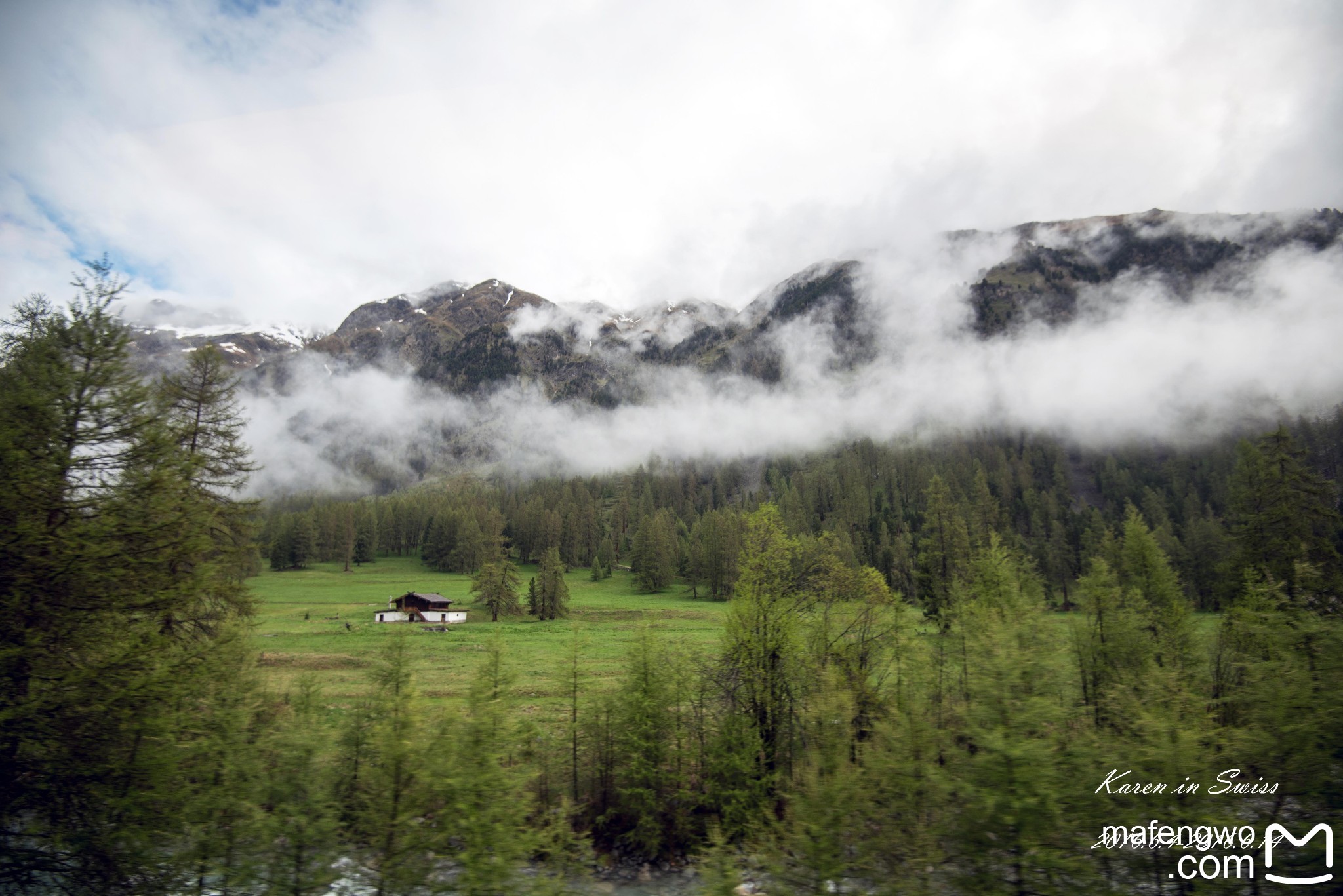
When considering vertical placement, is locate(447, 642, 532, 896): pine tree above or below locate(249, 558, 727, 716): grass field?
above

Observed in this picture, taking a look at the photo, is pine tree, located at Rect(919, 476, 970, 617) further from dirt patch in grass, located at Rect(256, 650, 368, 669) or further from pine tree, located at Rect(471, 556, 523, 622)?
pine tree, located at Rect(471, 556, 523, 622)

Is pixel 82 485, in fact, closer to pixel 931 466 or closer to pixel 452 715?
pixel 452 715

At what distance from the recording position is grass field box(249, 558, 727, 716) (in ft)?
123

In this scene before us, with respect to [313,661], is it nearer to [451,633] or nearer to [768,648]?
[451,633]

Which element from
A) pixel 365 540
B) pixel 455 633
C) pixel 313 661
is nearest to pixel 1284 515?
pixel 313 661

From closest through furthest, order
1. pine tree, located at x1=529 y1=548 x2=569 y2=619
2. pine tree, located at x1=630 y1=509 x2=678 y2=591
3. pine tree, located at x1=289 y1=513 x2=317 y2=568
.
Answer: pine tree, located at x1=529 y1=548 x2=569 y2=619, pine tree, located at x1=630 y1=509 x2=678 y2=591, pine tree, located at x1=289 y1=513 x2=317 y2=568

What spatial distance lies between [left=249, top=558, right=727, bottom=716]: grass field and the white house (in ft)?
6.83

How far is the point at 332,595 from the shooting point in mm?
94188

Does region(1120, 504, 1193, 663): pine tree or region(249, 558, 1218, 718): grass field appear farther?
region(249, 558, 1218, 718): grass field

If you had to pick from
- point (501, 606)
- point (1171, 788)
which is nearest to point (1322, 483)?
point (1171, 788)

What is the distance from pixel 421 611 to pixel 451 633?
14.0 m

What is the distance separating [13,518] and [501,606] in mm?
71410

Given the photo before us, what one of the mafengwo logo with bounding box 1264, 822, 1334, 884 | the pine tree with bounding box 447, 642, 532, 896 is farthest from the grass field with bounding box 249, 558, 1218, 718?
the pine tree with bounding box 447, 642, 532, 896

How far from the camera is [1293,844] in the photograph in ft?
35.2
